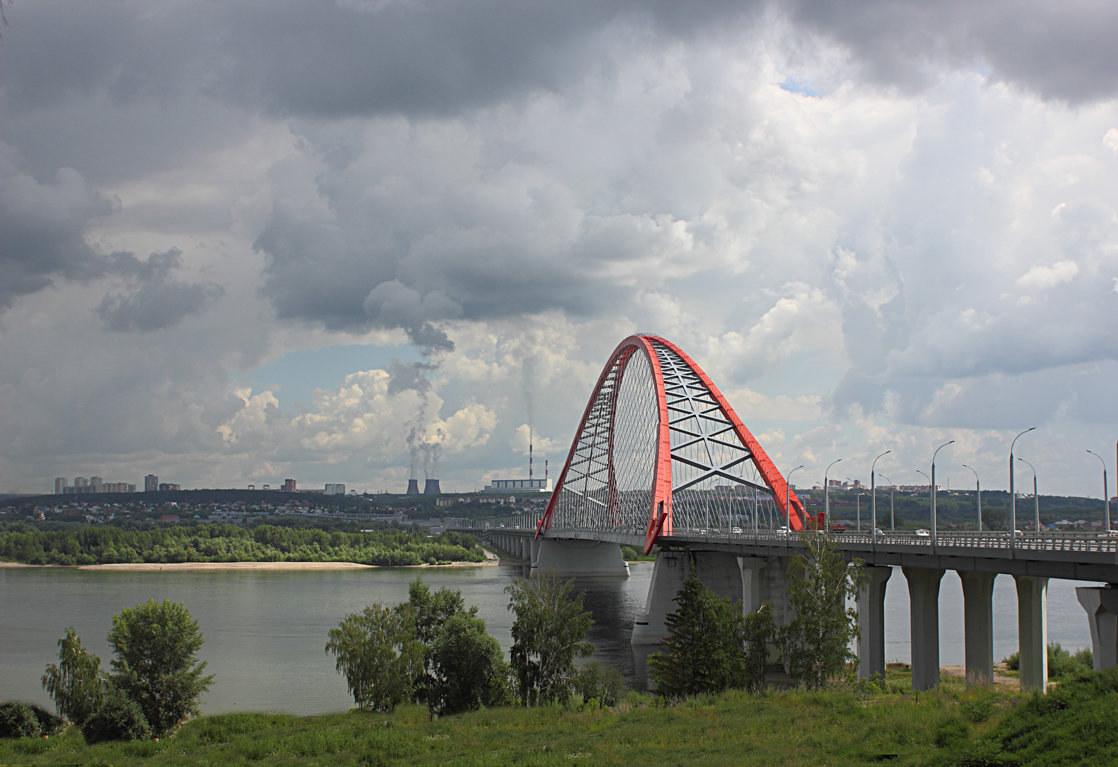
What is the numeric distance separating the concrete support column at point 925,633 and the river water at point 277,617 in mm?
13147

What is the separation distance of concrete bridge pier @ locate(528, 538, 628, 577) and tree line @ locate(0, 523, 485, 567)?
105ft

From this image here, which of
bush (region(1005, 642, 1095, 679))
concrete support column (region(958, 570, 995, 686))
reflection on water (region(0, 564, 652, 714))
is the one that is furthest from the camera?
reflection on water (region(0, 564, 652, 714))

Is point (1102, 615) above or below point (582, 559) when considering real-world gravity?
above

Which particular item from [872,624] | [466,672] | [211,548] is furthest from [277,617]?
[211,548]

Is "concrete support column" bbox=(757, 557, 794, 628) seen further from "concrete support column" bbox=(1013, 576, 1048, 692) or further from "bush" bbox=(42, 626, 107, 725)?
"bush" bbox=(42, 626, 107, 725)

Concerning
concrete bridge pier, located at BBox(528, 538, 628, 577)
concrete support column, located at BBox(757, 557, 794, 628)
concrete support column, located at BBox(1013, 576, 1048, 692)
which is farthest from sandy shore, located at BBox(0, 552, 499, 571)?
concrete support column, located at BBox(1013, 576, 1048, 692)

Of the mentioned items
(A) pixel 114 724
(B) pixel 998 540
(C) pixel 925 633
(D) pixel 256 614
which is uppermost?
(B) pixel 998 540

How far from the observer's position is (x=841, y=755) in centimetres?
1848

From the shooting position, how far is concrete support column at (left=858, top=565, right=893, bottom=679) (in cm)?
3541

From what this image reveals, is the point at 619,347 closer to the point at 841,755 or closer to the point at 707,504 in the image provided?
the point at 707,504

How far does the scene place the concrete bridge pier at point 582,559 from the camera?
4097 inches

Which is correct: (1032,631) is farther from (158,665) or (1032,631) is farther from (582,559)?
(582,559)

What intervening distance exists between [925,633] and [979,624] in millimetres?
1949

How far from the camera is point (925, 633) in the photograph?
105ft
